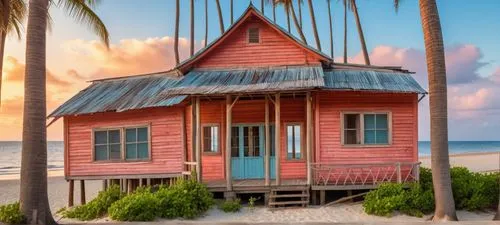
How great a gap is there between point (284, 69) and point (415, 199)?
697 centimetres

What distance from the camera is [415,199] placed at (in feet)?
47.9

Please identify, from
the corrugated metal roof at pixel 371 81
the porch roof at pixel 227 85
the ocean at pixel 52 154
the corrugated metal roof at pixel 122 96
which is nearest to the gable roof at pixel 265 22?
the porch roof at pixel 227 85

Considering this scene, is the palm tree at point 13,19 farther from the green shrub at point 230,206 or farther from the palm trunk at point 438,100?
the palm trunk at point 438,100

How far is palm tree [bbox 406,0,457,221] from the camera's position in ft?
39.2

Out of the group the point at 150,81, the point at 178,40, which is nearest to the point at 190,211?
the point at 150,81

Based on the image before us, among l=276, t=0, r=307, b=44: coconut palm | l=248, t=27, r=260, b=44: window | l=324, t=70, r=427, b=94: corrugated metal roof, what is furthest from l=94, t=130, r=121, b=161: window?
l=276, t=0, r=307, b=44: coconut palm

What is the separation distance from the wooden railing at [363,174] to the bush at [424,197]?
63 cm

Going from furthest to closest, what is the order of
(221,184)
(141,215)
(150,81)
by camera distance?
1. (150,81)
2. (221,184)
3. (141,215)

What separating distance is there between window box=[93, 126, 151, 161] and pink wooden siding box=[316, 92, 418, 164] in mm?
7007

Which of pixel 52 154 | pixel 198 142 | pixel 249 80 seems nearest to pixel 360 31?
pixel 249 80

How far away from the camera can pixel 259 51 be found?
19.2 m

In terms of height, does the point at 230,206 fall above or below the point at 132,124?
below

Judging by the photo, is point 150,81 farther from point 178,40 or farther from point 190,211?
point 178,40

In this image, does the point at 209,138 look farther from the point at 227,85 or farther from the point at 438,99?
the point at 438,99
